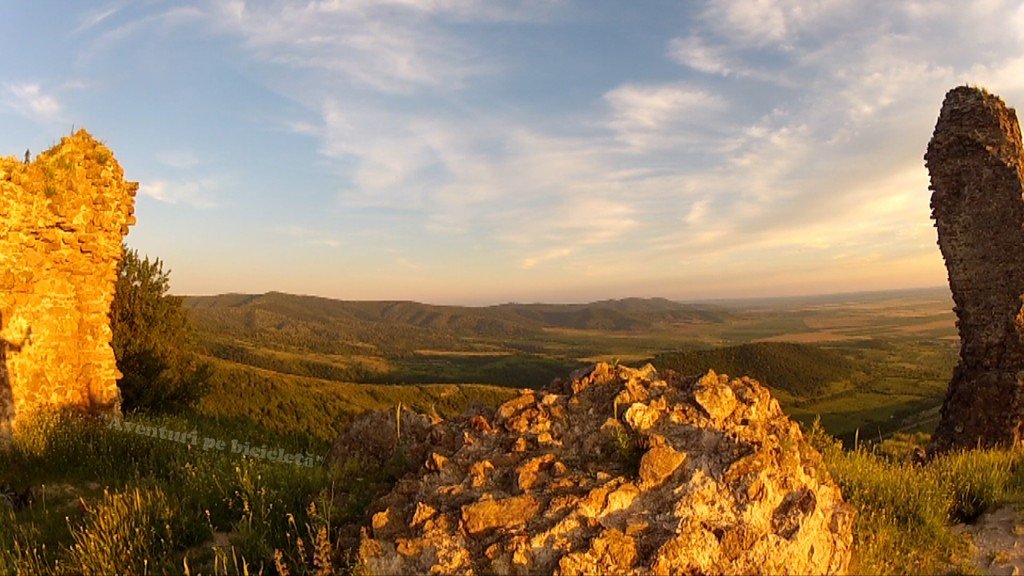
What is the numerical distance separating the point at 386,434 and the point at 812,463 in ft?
12.4

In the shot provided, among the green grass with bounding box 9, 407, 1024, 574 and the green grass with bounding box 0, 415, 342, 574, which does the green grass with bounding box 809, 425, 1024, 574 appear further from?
the green grass with bounding box 0, 415, 342, 574

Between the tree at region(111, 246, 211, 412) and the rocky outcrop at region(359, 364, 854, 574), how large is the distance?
49.7 ft

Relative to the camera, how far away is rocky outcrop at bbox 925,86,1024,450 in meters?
11.4

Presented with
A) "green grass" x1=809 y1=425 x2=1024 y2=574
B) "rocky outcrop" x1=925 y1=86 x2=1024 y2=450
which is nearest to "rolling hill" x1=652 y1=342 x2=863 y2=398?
"rocky outcrop" x1=925 y1=86 x2=1024 y2=450

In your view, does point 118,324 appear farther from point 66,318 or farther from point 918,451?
point 918,451

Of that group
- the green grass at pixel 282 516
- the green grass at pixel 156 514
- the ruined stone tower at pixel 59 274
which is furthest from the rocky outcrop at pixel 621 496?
the ruined stone tower at pixel 59 274

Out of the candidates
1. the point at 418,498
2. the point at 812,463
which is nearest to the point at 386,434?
the point at 418,498

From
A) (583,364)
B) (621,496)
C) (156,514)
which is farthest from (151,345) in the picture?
(583,364)

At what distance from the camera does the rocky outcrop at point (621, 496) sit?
349 cm

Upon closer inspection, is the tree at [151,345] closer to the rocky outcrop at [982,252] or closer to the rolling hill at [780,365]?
the rocky outcrop at [982,252]

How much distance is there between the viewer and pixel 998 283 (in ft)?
38.2

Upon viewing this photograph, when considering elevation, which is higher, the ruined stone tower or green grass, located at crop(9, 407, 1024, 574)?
the ruined stone tower

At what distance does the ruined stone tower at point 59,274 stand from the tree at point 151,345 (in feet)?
20.0

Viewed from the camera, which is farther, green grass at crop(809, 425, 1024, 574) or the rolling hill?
the rolling hill
